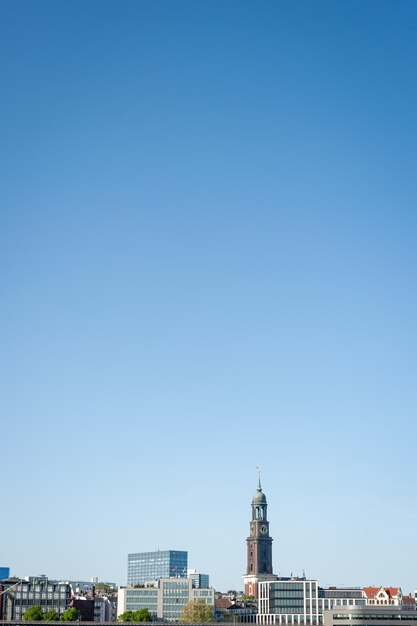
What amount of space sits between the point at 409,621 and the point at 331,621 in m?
16.5

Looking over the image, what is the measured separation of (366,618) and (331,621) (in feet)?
25.7

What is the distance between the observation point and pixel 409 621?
199000mm

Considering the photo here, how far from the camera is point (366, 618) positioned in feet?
643

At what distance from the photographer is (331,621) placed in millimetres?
199375

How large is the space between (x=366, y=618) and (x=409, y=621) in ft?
33.4
